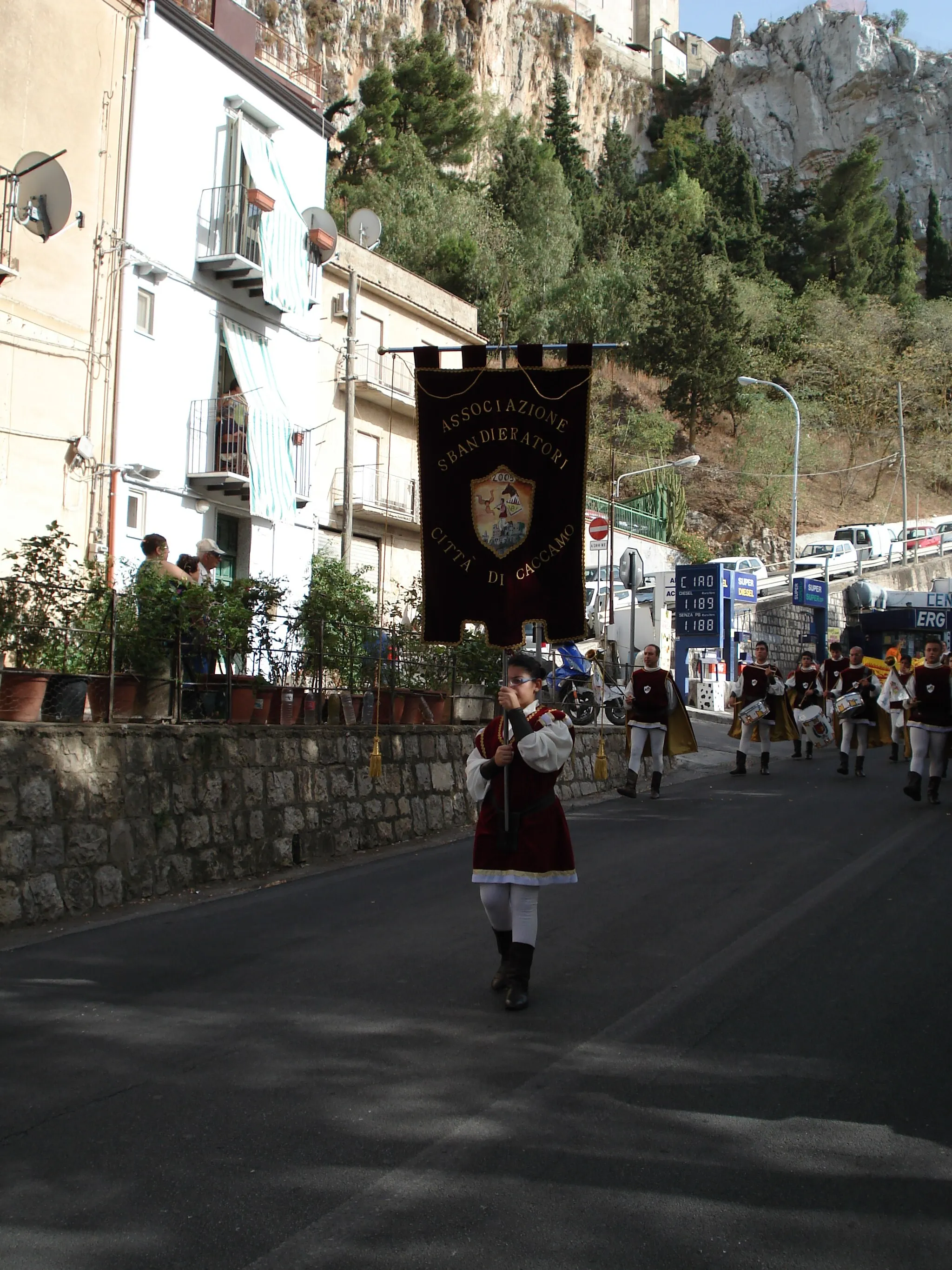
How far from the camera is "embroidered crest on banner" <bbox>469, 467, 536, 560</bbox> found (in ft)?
26.7

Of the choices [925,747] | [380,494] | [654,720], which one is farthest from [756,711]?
[380,494]

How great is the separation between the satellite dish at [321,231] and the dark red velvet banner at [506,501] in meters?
18.3

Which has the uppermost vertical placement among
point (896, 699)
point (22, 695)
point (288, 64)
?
point (288, 64)

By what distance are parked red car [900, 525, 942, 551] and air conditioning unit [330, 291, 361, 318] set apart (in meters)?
30.6

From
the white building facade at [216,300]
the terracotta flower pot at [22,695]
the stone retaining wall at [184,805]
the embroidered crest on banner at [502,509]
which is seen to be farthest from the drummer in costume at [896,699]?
the white building facade at [216,300]

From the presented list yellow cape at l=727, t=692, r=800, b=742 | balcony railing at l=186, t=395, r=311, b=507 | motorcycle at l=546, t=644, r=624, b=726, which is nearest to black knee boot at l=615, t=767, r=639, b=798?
yellow cape at l=727, t=692, r=800, b=742

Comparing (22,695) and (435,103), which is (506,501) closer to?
(22,695)

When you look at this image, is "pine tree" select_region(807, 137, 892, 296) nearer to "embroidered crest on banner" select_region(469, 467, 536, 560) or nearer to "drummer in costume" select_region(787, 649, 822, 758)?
"drummer in costume" select_region(787, 649, 822, 758)

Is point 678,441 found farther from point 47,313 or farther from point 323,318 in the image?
point 47,313

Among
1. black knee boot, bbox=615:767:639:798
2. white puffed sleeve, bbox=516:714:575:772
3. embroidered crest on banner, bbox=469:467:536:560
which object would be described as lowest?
black knee boot, bbox=615:767:639:798

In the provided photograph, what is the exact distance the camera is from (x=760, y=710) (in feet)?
60.4

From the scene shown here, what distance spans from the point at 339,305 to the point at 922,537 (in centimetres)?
3362

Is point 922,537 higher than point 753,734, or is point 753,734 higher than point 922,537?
point 922,537

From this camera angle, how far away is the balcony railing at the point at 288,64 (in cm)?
2683
